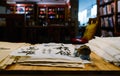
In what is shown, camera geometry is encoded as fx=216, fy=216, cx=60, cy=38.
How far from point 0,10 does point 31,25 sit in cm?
147

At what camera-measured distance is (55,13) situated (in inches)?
632

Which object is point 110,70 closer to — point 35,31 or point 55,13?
point 35,31

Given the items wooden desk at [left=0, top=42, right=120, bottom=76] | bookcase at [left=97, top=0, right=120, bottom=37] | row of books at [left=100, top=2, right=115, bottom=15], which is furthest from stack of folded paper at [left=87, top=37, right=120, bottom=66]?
row of books at [left=100, top=2, right=115, bottom=15]

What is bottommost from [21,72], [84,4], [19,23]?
[21,72]

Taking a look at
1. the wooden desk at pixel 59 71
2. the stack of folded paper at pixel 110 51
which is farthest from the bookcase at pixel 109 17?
the wooden desk at pixel 59 71

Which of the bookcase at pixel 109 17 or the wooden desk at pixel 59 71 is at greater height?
the bookcase at pixel 109 17

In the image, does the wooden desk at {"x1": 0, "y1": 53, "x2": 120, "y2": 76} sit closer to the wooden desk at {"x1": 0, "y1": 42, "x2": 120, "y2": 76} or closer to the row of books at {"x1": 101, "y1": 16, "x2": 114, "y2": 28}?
the wooden desk at {"x1": 0, "y1": 42, "x2": 120, "y2": 76}

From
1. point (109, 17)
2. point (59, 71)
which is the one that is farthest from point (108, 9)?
point (59, 71)

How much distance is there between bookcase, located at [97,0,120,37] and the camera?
4320 millimetres

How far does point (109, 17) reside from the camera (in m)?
4.91

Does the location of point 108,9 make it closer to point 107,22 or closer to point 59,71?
point 107,22

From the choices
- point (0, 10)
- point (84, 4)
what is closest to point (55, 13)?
point (84, 4)

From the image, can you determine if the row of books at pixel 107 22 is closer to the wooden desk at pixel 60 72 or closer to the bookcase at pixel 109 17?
the bookcase at pixel 109 17

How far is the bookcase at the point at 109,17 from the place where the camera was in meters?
4.32
